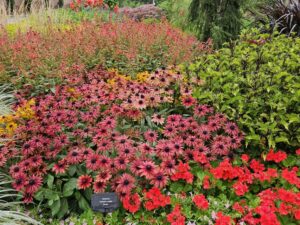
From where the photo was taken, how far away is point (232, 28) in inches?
275

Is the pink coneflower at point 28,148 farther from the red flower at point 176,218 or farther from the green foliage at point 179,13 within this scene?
the green foliage at point 179,13

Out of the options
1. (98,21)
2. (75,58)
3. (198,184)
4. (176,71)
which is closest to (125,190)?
(198,184)

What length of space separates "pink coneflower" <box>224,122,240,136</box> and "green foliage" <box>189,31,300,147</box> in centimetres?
9

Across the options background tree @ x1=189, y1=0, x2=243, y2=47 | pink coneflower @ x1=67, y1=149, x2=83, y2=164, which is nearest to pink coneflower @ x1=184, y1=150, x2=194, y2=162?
pink coneflower @ x1=67, y1=149, x2=83, y2=164

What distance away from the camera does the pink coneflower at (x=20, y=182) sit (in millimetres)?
2508

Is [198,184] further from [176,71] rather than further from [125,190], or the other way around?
[176,71]

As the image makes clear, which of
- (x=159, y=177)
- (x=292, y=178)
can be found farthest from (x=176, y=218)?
(x=292, y=178)

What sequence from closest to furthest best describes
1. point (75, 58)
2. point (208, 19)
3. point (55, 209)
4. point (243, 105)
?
point (55, 209), point (243, 105), point (75, 58), point (208, 19)

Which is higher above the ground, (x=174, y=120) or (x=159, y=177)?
(x=174, y=120)

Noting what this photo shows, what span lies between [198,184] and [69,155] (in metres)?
0.98

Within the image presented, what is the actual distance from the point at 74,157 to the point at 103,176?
11.5 inches

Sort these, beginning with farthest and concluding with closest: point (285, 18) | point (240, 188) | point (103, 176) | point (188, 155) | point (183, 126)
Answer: point (285, 18) → point (183, 126) → point (188, 155) → point (240, 188) → point (103, 176)

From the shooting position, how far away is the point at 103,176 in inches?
99.2

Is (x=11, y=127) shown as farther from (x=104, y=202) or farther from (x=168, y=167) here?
(x=168, y=167)
